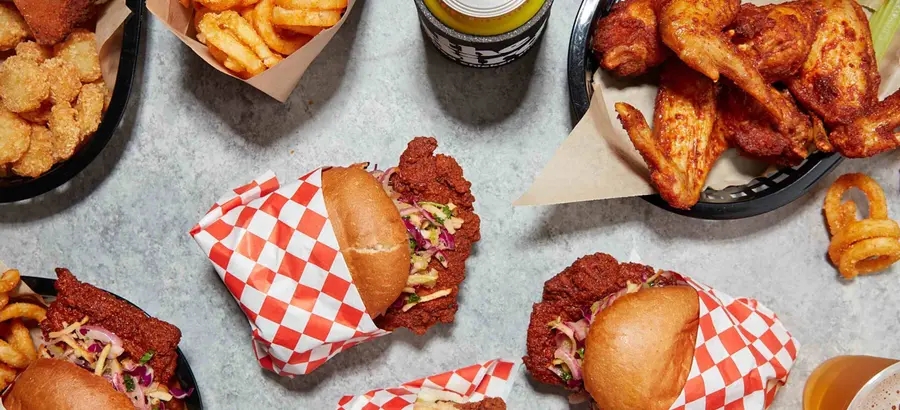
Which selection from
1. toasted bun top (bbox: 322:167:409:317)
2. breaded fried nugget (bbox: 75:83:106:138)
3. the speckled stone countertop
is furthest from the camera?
the speckled stone countertop

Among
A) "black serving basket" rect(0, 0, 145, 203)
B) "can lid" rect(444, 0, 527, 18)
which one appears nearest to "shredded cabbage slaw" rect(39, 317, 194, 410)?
"black serving basket" rect(0, 0, 145, 203)

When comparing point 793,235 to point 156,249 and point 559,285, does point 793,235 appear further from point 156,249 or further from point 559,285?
point 156,249

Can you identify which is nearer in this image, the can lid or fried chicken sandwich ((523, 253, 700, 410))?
the can lid

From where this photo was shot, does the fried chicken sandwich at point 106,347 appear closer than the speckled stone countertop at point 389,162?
Yes

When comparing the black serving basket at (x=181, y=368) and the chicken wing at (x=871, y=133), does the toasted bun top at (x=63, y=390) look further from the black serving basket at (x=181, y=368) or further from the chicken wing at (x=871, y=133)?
the chicken wing at (x=871, y=133)

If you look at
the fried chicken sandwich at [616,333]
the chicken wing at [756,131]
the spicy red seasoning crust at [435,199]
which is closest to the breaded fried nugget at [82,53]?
the spicy red seasoning crust at [435,199]

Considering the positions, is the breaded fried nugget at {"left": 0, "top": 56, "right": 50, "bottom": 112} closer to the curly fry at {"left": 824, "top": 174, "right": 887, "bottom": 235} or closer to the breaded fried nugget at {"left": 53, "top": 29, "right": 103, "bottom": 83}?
the breaded fried nugget at {"left": 53, "top": 29, "right": 103, "bottom": 83}

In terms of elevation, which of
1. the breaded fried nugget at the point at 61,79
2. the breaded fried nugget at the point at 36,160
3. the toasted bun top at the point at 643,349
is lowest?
the toasted bun top at the point at 643,349

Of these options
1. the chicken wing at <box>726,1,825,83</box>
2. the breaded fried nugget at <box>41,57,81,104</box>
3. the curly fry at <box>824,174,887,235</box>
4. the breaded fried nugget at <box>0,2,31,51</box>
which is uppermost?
the chicken wing at <box>726,1,825,83</box>
